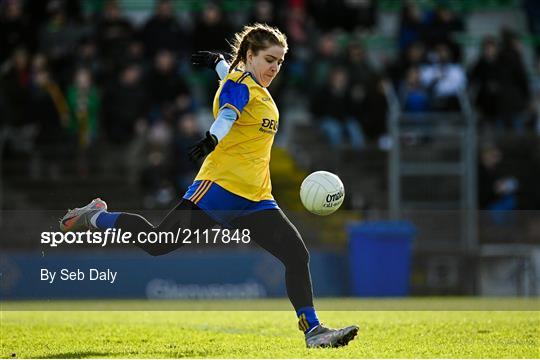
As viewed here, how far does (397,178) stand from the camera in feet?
63.1

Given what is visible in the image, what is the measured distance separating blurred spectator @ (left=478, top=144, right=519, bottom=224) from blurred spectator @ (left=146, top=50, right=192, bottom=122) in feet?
16.6

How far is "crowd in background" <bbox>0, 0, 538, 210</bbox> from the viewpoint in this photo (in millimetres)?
20266

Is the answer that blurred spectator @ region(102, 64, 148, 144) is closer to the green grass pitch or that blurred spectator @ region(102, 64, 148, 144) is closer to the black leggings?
the green grass pitch

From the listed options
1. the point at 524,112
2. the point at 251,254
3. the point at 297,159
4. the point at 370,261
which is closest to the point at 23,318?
the point at 251,254

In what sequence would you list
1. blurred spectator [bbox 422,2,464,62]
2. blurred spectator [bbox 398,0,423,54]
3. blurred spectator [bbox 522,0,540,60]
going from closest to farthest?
blurred spectator [bbox 422,2,464,62], blurred spectator [bbox 398,0,423,54], blurred spectator [bbox 522,0,540,60]

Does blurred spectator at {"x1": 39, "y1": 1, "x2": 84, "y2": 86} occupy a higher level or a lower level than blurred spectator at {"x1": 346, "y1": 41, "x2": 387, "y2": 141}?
higher

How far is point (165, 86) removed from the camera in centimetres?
2080

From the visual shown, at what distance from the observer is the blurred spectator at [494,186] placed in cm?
1964

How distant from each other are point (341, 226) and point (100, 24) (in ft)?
20.6

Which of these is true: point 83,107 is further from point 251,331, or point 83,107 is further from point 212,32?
point 251,331

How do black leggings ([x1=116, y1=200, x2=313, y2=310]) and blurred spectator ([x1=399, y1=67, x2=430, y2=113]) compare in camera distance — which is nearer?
black leggings ([x1=116, y1=200, x2=313, y2=310])

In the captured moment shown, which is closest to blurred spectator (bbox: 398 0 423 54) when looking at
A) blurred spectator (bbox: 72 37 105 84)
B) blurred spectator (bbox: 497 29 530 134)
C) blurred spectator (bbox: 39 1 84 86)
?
blurred spectator (bbox: 497 29 530 134)

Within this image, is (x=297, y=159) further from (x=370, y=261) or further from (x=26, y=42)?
(x=26, y=42)

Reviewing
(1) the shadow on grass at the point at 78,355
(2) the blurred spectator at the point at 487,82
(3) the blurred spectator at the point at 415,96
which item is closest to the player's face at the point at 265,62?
(1) the shadow on grass at the point at 78,355
